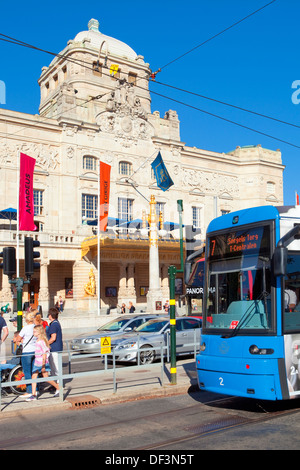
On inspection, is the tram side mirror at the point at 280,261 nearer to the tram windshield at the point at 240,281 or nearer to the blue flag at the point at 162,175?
the tram windshield at the point at 240,281

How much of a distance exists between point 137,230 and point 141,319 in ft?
88.8

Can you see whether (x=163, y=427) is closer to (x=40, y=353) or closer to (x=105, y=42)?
(x=40, y=353)

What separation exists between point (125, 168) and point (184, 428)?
1653 inches

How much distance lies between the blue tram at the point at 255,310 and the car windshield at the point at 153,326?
7.50 meters

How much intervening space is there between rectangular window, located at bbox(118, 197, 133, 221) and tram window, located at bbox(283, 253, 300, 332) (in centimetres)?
3956

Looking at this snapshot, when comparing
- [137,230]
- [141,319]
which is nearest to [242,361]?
[141,319]

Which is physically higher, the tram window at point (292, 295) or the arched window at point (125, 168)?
the arched window at point (125, 168)

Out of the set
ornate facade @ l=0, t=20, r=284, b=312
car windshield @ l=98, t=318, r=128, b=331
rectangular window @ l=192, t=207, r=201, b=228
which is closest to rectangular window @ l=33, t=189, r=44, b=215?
ornate facade @ l=0, t=20, r=284, b=312

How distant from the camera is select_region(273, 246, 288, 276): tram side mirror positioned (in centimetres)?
789

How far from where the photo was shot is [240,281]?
29.3 ft

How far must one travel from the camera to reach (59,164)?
44531 mm

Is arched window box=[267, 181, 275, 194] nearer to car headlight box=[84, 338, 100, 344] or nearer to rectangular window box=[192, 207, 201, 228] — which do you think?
rectangular window box=[192, 207, 201, 228]

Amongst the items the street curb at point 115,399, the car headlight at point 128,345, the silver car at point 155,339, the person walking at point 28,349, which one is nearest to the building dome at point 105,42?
the silver car at point 155,339

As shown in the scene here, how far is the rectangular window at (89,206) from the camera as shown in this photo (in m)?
45.7
